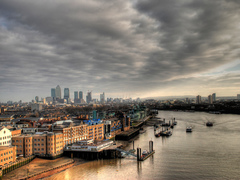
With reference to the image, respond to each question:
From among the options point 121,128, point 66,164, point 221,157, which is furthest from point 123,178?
point 121,128

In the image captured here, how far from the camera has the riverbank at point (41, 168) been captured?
607 inches

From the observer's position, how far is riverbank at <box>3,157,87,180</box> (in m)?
15.4

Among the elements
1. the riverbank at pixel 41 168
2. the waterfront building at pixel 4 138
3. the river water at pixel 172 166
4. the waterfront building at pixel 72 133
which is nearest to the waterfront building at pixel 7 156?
the riverbank at pixel 41 168

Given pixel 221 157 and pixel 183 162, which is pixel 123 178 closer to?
pixel 183 162

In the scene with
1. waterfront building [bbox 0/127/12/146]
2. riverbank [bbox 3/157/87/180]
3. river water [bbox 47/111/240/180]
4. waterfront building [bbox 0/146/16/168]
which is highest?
waterfront building [bbox 0/127/12/146]

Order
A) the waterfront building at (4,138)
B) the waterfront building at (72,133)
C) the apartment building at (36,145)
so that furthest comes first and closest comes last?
the waterfront building at (72,133), the apartment building at (36,145), the waterfront building at (4,138)

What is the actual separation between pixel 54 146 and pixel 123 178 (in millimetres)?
7884

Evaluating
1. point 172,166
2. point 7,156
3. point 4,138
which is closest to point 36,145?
point 4,138

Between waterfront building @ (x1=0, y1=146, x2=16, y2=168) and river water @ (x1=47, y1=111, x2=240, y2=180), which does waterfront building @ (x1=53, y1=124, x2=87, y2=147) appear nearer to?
river water @ (x1=47, y1=111, x2=240, y2=180)

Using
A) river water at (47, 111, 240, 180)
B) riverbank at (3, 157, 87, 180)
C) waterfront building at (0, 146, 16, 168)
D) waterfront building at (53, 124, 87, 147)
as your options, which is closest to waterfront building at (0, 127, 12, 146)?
waterfront building at (0, 146, 16, 168)

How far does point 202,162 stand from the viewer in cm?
1864

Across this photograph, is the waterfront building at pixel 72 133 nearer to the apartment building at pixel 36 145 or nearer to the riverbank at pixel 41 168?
the apartment building at pixel 36 145

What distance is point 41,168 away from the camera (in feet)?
55.0

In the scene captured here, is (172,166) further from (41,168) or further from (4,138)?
(4,138)
